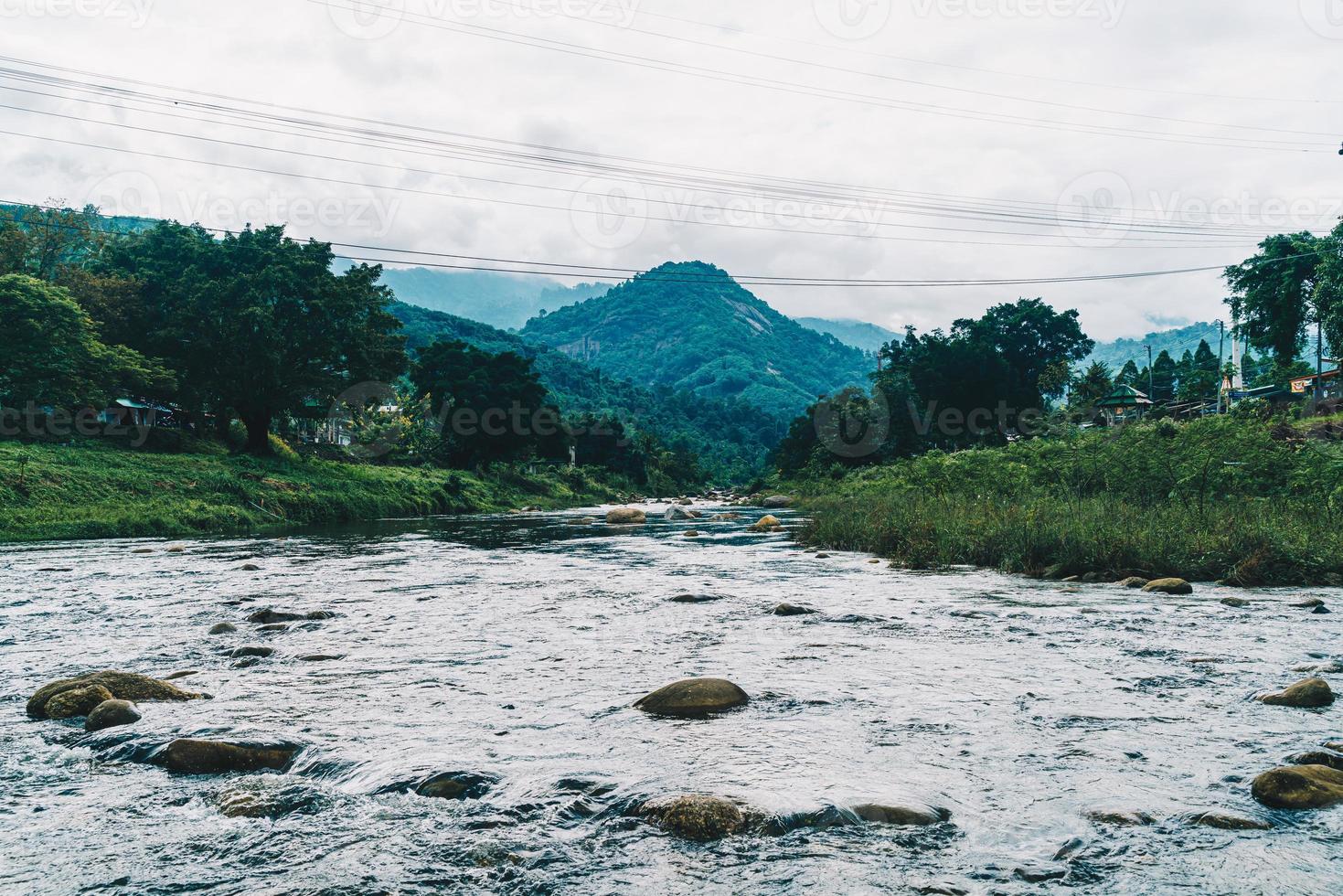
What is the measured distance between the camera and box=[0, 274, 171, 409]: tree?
3117cm

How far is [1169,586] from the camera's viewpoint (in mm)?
12148

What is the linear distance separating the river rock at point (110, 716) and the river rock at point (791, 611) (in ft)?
24.1

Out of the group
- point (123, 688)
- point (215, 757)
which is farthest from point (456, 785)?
point (123, 688)

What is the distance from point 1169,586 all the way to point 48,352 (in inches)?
1378

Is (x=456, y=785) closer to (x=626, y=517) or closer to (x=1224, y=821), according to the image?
(x=1224, y=821)

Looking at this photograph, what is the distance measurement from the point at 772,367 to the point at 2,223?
154m

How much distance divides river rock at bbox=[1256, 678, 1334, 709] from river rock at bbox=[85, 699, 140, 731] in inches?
332

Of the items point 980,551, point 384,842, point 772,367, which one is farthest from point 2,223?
point 772,367

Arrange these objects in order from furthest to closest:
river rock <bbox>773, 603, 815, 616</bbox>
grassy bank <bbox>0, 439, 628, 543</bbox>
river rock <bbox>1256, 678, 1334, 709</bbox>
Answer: grassy bank <bbox>0, 439, 628, 543</bbox>
river rock <bbox>773, 603, 815, 616</bbox>
river rock <bbox>1256, 678, 1334, 709</bbox>

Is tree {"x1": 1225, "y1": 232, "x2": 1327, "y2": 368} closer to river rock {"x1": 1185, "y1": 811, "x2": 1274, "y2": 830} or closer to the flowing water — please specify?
the flowing water

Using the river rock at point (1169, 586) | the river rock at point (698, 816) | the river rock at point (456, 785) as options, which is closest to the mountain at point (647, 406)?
the river rock at point (1169, 586)

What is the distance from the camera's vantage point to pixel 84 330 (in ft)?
108

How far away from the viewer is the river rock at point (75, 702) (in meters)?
6.74

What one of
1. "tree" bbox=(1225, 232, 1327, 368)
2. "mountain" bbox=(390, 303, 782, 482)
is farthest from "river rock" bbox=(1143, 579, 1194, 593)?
"mountain" bbox=(390, 303, 782, 482)
